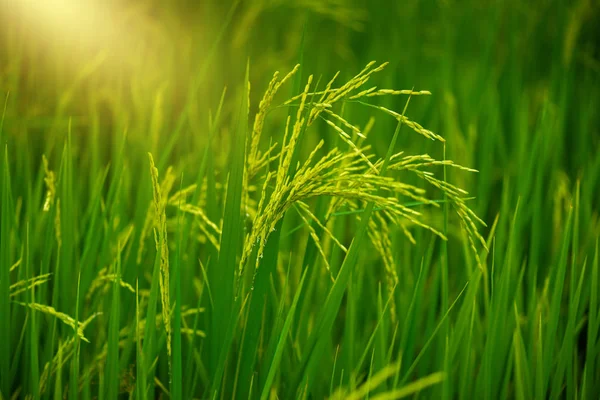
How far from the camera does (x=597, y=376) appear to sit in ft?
4.08

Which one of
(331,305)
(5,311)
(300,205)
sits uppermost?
(300,205)

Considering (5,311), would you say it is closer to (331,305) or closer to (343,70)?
(331,305)

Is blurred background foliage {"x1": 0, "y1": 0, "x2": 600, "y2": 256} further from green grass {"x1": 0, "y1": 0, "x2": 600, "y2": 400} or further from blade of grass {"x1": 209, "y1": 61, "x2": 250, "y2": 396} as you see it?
blade of grass {"x1": 209, "y1": 61, "x2": 250, "y2": 396}

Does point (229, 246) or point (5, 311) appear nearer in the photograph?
point (229, 246)

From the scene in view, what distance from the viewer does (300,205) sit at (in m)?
1.13

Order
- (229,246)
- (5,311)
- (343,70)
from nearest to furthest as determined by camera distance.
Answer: (229,246) → (5,311) → (343,70)

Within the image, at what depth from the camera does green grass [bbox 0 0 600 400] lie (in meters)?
0.99

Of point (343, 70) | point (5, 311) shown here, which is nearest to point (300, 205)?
point (5, 311)

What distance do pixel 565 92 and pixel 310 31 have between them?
4.06 feet

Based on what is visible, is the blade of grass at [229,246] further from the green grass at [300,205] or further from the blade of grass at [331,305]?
the blade of grass at [331,305]

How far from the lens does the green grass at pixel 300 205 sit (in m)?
0.99

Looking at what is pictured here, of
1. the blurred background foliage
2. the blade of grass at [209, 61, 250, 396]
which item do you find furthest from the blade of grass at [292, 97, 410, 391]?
the blurred background foliage

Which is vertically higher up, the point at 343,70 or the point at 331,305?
the point at 343,70

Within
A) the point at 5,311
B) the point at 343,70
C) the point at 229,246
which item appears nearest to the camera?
the point at 229,246
